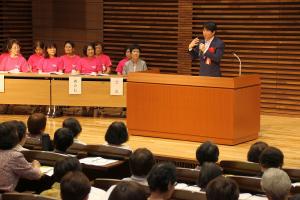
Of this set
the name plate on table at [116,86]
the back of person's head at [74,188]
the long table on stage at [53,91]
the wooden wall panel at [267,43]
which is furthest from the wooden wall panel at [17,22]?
the back of person's head at [74,188]

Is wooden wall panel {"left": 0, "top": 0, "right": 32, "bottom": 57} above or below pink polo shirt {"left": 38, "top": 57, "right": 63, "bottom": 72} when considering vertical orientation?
above

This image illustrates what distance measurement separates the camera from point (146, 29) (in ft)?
42.8

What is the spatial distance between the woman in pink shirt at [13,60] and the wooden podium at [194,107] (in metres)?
3.47

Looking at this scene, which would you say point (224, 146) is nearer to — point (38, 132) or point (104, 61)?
point (38, 132)

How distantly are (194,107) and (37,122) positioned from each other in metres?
2.85

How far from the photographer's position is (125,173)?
600 centimetres

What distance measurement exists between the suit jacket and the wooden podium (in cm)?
57

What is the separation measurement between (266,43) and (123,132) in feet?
20.5

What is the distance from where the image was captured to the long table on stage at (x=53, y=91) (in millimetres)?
10906

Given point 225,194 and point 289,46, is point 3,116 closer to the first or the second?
point 289,46

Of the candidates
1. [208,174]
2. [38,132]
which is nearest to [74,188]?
[208,174]

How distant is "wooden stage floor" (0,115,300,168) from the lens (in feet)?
25.6

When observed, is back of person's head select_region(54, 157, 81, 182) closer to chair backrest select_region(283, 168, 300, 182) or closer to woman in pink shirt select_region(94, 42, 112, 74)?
chair backrest select_region(283, 168, 300, 182)

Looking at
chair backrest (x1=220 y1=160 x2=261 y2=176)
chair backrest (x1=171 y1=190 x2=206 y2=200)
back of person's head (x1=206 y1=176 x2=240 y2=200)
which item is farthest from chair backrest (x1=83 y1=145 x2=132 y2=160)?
back of person's head (x1=206 y1=176 x2=240 y2=200)
